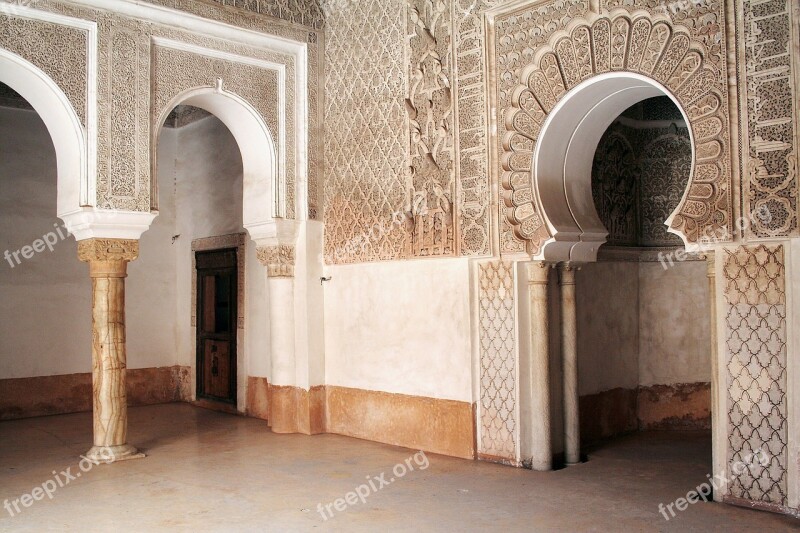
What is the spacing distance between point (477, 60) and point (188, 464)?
155 inches

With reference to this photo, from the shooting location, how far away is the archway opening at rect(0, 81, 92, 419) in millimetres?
8234

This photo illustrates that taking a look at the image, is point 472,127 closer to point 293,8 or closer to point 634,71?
point 634,71

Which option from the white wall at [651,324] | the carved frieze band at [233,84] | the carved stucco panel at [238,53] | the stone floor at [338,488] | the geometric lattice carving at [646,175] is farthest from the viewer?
the geometric lattice carving at [646,175]

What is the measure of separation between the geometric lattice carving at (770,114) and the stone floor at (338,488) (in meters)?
1.76

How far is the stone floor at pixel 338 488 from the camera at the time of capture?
14.4 feet

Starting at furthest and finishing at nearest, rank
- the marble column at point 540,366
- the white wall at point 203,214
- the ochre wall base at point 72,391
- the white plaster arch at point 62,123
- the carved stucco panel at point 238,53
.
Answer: the white wall at point 203,214 < the ochre wall base at point 72,391 < the carved stucco panel at point 238,53 < the white plaster arch at point 62,123 < the marble column at point 540,366

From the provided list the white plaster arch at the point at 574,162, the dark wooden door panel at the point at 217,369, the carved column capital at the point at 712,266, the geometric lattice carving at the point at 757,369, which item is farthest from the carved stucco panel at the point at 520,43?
the dark wooden door panel at the point at 217,369

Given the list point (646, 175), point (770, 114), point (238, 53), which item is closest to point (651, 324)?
point (646, 175)

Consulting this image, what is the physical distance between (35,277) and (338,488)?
512 centimetres

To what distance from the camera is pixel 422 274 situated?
20.5 ft

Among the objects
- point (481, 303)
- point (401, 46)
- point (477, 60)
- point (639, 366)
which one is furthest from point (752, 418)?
point (401, 46)

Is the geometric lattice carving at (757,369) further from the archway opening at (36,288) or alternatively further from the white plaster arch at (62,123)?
the archway opening at (36,288)

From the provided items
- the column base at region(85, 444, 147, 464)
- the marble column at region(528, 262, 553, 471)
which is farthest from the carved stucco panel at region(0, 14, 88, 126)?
the marble column at region(528, 262, 553, 471)

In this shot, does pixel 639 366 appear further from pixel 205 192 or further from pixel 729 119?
pixel 205 192
